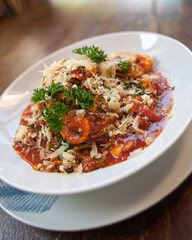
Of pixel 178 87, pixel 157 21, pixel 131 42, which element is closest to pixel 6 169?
pixel 178 87

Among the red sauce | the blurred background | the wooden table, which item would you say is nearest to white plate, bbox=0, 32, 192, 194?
the red sauce

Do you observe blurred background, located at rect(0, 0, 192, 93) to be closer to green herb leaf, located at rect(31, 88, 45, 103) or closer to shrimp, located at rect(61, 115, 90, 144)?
green herb leaf, located at rect(31, 88, 45, 103)

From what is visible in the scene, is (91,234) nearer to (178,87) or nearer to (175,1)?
(178,87)

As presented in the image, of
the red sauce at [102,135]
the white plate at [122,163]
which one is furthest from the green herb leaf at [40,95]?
the white plate at [122,163]

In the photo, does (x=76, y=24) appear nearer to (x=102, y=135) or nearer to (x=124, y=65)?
(x=124, y=65)

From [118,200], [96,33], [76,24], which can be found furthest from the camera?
[76,24]

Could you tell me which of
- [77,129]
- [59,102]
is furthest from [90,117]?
[59,102]

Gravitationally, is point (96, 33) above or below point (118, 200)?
below
